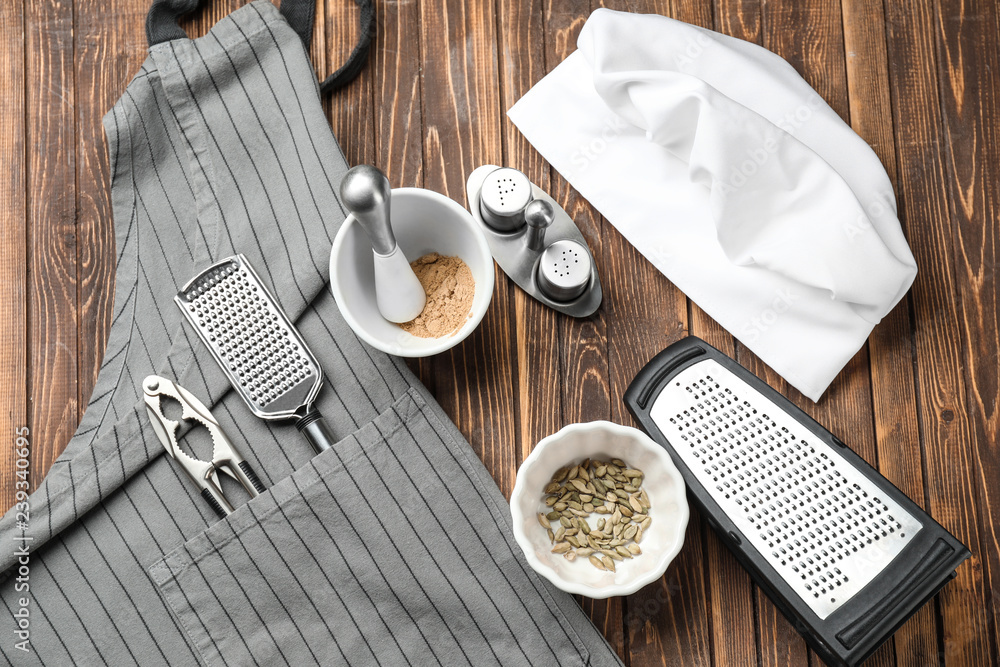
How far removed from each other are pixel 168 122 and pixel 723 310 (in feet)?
2.00

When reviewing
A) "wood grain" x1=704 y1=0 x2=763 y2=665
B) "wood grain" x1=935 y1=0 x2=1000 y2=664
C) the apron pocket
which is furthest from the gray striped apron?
"wood grain" x1=935 y1=0 x2=1000 y2=664

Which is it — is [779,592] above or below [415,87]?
below

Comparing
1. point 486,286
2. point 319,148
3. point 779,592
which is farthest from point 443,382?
point 779,592

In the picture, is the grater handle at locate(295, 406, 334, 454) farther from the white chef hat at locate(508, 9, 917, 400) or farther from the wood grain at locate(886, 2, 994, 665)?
the wood grain at locate(886, 2, 994, 665)

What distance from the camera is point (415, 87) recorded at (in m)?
0.77

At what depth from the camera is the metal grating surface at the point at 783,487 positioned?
63 centimetres

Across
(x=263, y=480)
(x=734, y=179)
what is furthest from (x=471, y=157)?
(x=263, y=480)

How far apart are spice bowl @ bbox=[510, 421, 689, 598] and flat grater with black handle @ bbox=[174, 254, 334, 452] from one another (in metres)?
0.20

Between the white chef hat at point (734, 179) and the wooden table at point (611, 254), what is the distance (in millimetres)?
29

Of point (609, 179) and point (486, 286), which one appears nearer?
point (486, 286)

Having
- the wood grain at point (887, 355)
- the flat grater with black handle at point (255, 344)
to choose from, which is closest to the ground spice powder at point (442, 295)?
the flat grater with black handle at point (255, 344)

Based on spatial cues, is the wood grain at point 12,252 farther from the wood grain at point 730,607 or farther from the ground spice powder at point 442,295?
the wood grain at point 730,607

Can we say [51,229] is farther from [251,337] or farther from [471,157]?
[471,157]

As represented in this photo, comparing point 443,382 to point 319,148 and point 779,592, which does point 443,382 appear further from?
point 779,592
